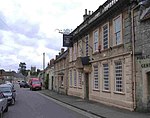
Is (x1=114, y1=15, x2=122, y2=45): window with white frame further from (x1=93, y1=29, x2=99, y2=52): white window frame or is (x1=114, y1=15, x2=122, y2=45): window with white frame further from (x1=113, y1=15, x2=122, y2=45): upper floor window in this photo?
(x1=93, y1=29, x2=99, y2=52): white window frame

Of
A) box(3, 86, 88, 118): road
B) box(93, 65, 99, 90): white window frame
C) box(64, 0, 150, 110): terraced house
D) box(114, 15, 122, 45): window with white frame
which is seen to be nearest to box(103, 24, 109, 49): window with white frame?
box(64, 0, 150, 110): terraced house

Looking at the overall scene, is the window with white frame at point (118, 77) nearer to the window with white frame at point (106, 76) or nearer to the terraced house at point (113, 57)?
the terraced house at point (113, 57)

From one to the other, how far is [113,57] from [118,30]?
1.90m

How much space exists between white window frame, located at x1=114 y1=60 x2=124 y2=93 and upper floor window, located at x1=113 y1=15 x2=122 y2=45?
1.42 m

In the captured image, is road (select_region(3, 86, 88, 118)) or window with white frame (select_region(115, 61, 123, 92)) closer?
road (select_region(3, 86, 88, 118))

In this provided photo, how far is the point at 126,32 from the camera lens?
19.2m

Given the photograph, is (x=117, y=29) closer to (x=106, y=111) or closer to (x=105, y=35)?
(x=105, y=35)

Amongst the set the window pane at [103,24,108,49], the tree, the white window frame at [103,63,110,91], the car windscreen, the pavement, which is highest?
the tree

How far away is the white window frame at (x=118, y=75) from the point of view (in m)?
20.0

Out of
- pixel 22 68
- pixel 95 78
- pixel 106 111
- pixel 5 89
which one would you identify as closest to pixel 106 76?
pixel 95 78

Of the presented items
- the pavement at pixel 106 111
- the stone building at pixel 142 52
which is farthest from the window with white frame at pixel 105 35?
the stone building at pixel 142 52

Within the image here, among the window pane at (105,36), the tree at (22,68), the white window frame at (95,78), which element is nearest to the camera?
the window pane at (105,36)

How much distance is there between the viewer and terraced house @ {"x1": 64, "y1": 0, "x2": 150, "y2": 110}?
18.1 m

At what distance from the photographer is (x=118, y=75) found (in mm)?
20625
